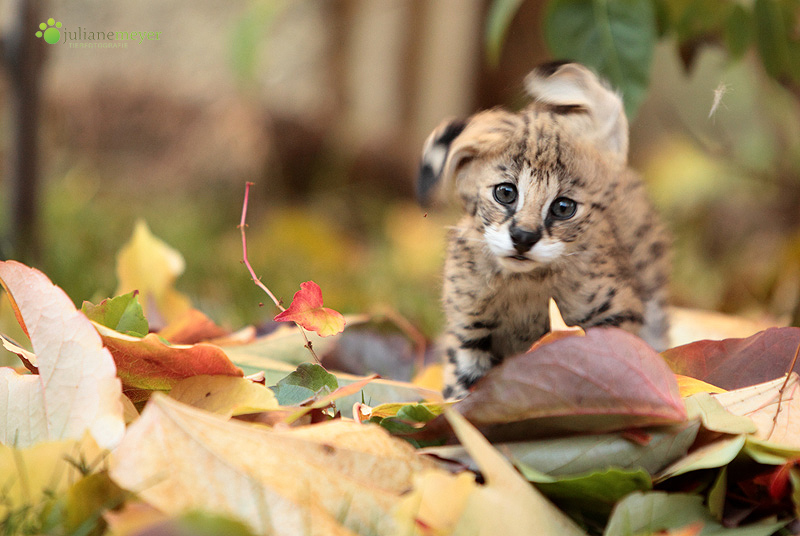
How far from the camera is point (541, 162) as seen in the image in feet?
3.25

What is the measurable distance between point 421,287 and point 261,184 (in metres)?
1.32

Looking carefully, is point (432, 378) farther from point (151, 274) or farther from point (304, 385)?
point (151, 274)

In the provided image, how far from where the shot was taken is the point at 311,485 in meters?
0.64

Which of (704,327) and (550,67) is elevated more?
(550,67)

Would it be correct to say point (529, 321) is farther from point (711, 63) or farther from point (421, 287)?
point (421, 287)

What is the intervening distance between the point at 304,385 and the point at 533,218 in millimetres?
376

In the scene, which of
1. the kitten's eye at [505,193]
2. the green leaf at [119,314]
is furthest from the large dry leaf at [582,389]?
the green leaf at [119,314]

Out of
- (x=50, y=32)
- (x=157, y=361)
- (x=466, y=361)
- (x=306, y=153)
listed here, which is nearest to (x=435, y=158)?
(x=466, y=361)

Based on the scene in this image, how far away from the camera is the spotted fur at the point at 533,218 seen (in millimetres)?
973

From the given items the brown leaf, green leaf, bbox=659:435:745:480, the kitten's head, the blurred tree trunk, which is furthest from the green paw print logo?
green leaf, bbox=659:435:745:480

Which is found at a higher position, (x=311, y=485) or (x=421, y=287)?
(x=311, y=485)

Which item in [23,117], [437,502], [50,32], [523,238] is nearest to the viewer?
[437,502]

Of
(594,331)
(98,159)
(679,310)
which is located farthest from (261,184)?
(594,331)

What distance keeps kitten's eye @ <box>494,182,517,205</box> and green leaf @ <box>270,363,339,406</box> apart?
14.1 inches
